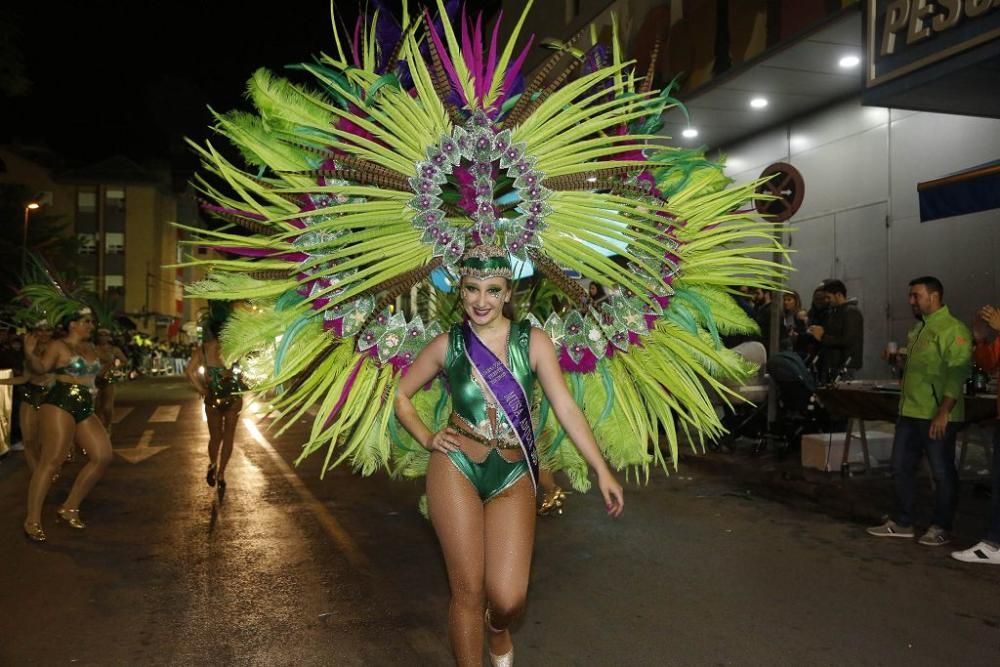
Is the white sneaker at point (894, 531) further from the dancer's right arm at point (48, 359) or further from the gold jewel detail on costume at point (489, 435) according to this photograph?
the dancer's right arm at point (48, 359)

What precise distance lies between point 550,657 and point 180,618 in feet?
6.83

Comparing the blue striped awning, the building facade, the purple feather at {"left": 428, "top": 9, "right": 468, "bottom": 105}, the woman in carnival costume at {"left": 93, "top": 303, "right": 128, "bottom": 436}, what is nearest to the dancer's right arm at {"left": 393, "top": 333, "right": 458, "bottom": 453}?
the purple feather at {"left": 428, "top": 9, "right": 468, "bottom": 105}

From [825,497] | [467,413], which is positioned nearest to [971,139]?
[825,497]

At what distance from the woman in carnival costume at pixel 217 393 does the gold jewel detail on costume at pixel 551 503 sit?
314cm

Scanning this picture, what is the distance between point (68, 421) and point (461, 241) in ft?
15.5

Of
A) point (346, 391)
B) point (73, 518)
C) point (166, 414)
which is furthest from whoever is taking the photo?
point (166, 414)

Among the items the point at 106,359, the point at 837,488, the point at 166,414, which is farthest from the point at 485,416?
the point at 166,414

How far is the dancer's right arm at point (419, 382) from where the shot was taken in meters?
3.56

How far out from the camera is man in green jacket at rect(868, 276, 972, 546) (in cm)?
618

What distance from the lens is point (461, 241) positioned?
11.7 ft

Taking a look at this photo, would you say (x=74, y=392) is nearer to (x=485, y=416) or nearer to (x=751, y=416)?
(x=485, y=416)

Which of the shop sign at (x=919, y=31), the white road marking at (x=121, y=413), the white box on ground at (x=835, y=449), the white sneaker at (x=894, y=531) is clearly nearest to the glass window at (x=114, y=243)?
the white road marking at (x=121, y=413)

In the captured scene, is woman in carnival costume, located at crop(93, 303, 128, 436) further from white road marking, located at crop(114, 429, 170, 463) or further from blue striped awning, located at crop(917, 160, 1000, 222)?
blue striped awning, located at crop(917, 160, 1000, 222)

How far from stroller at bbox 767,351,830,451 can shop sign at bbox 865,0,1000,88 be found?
3168 millimetres
